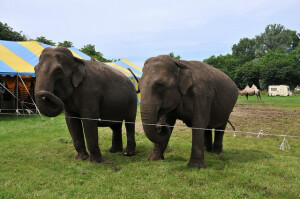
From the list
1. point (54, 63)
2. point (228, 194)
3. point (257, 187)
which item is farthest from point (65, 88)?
point (257, 187)

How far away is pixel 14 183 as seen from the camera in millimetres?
4285

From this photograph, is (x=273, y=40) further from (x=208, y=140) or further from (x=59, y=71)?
(x=59, y=71)

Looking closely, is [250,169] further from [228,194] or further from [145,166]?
[145,166]

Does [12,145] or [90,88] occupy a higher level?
[90,88]

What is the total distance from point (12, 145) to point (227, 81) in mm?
6190

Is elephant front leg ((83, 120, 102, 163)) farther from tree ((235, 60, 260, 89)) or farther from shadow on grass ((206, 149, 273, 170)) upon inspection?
tree ((235, 60, 260, 89))

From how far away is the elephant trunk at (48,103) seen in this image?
14.5 ft

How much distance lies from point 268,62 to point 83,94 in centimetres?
6236

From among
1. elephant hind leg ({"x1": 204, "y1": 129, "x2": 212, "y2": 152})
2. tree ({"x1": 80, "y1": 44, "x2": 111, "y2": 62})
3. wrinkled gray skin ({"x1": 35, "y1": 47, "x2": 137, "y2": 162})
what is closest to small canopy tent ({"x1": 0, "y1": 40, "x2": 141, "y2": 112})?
wrinkled gray skin ({"x1": 35, "y1": 47, "x2": 137, "y2": 162})

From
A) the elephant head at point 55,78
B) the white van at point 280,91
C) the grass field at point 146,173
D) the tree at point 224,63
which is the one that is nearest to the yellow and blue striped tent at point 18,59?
the grass field at point 146,173

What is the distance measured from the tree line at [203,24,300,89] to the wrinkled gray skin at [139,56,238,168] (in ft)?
183

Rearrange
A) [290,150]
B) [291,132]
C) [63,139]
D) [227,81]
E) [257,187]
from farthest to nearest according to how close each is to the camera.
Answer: [291,132] < [63,139] < [290,150] < [227,81] < [257,187]

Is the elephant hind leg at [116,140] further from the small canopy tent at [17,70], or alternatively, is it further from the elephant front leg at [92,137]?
the small canopy tent at [17,70]

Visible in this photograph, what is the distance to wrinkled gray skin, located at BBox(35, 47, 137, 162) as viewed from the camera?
4.64 meters
